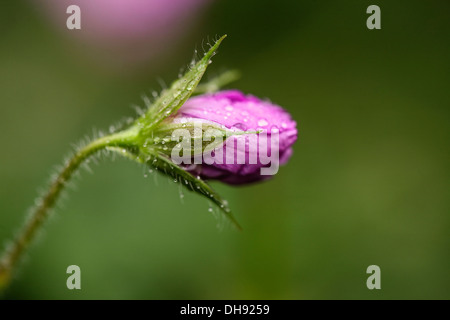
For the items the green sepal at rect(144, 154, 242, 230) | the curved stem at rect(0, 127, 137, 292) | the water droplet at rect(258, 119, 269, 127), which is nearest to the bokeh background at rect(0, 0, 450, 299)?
the curved stem at rect(0, 127, 137, 292)

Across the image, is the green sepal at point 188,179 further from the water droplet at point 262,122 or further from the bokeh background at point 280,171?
the bokeh background at point 280,171

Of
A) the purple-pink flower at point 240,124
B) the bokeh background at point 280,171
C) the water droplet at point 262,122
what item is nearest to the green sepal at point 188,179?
the purple-pink flower at point 240,124

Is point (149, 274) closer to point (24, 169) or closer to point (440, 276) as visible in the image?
point (24, 169)

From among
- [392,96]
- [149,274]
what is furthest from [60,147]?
[392,96]

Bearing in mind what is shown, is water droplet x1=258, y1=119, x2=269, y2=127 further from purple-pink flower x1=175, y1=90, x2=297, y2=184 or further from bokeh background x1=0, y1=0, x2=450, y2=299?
bokeh background x1=0, y1=0, x2=450, y2=299

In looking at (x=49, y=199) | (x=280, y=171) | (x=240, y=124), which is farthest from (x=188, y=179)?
(x=280, y=171)

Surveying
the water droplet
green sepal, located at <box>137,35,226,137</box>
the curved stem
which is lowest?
the curved stem
